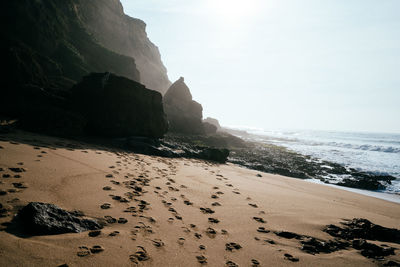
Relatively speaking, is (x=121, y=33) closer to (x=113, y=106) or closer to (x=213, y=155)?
(x=113, y=106)

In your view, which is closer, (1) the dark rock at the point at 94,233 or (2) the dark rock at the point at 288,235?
(1) the dark rock at the point at 94,233

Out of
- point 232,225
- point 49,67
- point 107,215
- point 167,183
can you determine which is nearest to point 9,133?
point 167,183

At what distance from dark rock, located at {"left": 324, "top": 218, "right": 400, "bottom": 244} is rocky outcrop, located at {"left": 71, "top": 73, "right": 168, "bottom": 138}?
13.2m

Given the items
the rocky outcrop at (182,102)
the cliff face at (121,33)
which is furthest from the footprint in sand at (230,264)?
the cliff face at (121,33)

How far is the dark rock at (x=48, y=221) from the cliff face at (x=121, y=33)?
54.8 meters

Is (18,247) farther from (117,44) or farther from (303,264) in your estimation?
(117,44)

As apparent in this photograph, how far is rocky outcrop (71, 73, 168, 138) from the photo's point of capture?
13945 mm

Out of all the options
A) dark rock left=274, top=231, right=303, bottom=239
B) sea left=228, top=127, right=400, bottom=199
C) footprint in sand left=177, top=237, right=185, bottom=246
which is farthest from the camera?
sea left=228, top=127, right=400, bottom=199

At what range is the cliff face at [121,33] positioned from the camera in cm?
5372

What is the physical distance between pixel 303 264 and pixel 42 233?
3.83 m

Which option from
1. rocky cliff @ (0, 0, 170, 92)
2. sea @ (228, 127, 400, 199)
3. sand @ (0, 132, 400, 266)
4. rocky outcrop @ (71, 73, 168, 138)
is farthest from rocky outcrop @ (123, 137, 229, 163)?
sea @ (228, 127, 400, 199)

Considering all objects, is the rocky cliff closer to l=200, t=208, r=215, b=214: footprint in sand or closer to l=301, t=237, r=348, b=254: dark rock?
l=200, t=208, r=215, b=214: footprint in sand

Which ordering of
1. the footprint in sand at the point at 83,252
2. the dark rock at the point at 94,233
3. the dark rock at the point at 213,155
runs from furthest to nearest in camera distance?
the dark rock at the point at 213,155 → the dark rock at the point at 94,233 → the footprint in sand at the point at 83,252

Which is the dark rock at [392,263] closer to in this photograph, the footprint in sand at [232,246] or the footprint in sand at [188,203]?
the footprint in sand at [232,246]
